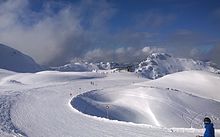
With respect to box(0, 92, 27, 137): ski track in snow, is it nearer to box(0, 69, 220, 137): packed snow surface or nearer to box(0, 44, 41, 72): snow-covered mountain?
box(0, 69, 220, 137): packed snow surface

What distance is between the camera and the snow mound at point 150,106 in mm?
43469

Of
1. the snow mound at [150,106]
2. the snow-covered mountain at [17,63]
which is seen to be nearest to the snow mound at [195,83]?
the snow mound at [150,106]

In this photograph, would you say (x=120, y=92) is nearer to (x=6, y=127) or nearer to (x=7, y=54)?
(x=6, y=127)

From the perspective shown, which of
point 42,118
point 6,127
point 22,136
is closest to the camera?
point 22,136

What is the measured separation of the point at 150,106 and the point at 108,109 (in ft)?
23.8

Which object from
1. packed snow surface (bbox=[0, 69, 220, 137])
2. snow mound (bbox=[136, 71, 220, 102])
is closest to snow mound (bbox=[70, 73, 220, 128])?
packed snow surface (bbox=[0, 69, 220, 137])

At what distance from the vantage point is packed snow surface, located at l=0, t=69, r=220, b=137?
2037 cm

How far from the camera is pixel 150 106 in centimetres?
4844

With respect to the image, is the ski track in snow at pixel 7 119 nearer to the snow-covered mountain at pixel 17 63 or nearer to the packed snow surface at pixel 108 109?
the packed snow surface at pixel 108 109

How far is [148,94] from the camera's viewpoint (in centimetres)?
5375

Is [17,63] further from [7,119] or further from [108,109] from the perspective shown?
[7,119]

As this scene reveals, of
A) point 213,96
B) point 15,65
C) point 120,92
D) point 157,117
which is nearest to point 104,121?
point 157,117

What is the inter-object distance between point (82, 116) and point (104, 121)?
2.76 m

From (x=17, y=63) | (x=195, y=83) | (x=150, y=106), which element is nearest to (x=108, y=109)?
(x=150, y=106)
